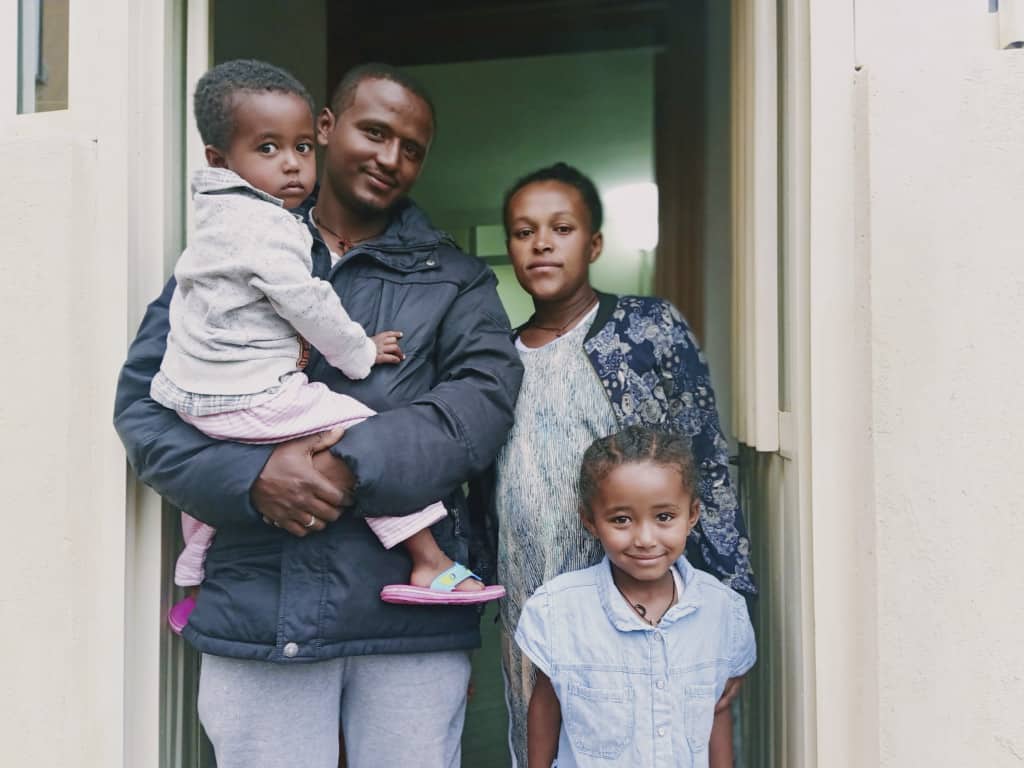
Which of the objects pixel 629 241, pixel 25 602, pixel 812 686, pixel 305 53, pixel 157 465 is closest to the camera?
pixel 157 465

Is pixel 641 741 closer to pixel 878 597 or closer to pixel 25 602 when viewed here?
pixel 878 597

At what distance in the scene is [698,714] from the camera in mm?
1684

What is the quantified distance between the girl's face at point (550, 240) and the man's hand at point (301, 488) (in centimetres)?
62

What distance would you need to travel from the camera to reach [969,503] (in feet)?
5.29

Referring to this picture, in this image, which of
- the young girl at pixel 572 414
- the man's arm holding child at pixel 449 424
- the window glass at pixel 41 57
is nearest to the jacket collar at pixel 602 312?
the young girl at pixel 572 414

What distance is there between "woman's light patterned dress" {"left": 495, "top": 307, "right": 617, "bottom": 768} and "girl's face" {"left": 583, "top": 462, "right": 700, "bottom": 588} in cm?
14

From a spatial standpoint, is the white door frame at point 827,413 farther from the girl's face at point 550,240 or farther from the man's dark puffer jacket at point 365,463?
the man's dark puffer jacket at point 365,463

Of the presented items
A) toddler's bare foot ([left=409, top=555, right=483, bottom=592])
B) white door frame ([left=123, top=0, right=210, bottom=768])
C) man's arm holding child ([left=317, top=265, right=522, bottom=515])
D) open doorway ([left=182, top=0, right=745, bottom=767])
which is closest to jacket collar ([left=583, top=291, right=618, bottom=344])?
man's arm holding child ([left=317, top=265, right=522, bottom=515])

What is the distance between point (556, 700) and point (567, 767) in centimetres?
13

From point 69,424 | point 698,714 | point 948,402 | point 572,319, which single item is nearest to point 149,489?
point 69,424

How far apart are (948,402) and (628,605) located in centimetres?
73

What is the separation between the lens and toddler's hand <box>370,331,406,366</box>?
5.55 ft

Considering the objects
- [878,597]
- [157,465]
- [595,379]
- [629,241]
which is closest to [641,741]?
[878,597]

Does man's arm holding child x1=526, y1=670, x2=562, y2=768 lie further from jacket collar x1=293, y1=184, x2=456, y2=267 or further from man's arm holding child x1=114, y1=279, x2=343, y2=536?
jacket collar x1=293, y1=184, x2=456, y2=267
